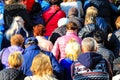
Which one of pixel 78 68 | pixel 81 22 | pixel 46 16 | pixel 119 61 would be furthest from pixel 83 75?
pixel 46 16

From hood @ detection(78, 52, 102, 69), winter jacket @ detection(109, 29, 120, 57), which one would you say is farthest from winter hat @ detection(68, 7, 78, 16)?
hood @ detection(78, 52, 102, 69)

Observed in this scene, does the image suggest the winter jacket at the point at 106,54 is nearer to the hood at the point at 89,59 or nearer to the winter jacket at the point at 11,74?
the hood at the point at 89,59

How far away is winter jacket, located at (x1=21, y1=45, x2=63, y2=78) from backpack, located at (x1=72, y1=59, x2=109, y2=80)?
0.47 meters

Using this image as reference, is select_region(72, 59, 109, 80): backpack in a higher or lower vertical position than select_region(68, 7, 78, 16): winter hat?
lower

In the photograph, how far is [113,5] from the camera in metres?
17.7

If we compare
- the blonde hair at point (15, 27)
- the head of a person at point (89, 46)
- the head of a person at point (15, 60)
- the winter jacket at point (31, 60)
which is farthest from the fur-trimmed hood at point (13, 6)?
the head of a person at point (15, 60)

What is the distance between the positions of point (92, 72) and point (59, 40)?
7.74ft

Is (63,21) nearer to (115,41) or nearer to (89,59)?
(115,41)

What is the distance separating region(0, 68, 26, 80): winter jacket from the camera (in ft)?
35.2

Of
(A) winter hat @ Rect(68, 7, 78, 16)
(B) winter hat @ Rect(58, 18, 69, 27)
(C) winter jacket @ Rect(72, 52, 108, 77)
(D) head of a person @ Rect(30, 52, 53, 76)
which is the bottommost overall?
(C) winter jacket @ Rect(72, 52, 108, 77)

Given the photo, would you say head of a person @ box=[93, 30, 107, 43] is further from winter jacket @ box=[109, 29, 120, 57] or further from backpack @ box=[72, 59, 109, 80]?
backpack @ box=[72, 59, 109, 80]

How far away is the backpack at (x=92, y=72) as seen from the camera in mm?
11266

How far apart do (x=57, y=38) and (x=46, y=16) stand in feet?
7.26

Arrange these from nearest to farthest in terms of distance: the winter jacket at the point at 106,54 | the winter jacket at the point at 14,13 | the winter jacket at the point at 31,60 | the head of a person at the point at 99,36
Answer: the winter jacket at the point at 31,60
the winter jacket at the point at 106,54
the head of a person at the point at 99,36
the winter jacket at the point at 14,13
